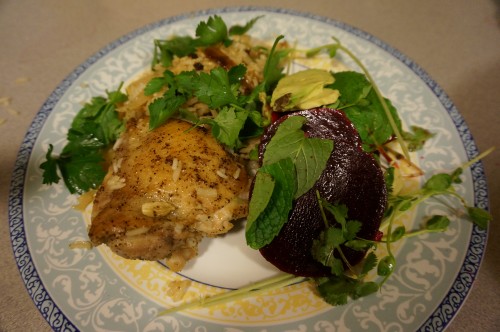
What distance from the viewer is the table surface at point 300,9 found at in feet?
7.22

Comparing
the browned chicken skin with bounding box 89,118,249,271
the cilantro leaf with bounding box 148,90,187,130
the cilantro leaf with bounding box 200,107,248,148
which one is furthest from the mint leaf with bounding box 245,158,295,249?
the cilantro leaf with bounding box 148,90,187,130

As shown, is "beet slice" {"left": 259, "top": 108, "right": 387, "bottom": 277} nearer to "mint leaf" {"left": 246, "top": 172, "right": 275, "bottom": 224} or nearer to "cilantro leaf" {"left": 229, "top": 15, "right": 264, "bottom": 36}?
"mint leaf" {"left": 246, "top": 172, "right": 275, "bottom": 224}

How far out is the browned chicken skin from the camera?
1518 mm

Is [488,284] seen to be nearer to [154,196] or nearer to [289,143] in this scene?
[289,143]

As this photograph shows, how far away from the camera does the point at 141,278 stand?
66.1 inches

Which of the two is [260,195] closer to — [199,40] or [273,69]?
[273,69]

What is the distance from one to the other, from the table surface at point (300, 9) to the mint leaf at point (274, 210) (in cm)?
105

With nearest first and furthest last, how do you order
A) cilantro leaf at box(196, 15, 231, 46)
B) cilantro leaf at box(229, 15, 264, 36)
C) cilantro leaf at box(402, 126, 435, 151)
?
cilantro leaf at box(402, 126, 435, 151) → cilantro leaf at box(196, 15, 231, 46) → cilantro leaf at box(229, 15, 264, 36)

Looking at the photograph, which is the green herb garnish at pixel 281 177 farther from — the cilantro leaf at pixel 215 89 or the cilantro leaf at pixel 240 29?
the cilantro leaf at pixel 240 29

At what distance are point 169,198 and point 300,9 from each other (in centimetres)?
216

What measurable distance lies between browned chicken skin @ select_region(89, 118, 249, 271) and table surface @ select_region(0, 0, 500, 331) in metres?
0.67

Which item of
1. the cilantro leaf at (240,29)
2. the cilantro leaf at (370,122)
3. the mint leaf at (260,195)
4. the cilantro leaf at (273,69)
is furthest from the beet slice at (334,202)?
the cilantro leaf at (240,29)

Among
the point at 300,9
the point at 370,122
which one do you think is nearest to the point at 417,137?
the point at 370,122

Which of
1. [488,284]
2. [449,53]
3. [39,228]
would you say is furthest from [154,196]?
[449,53]
